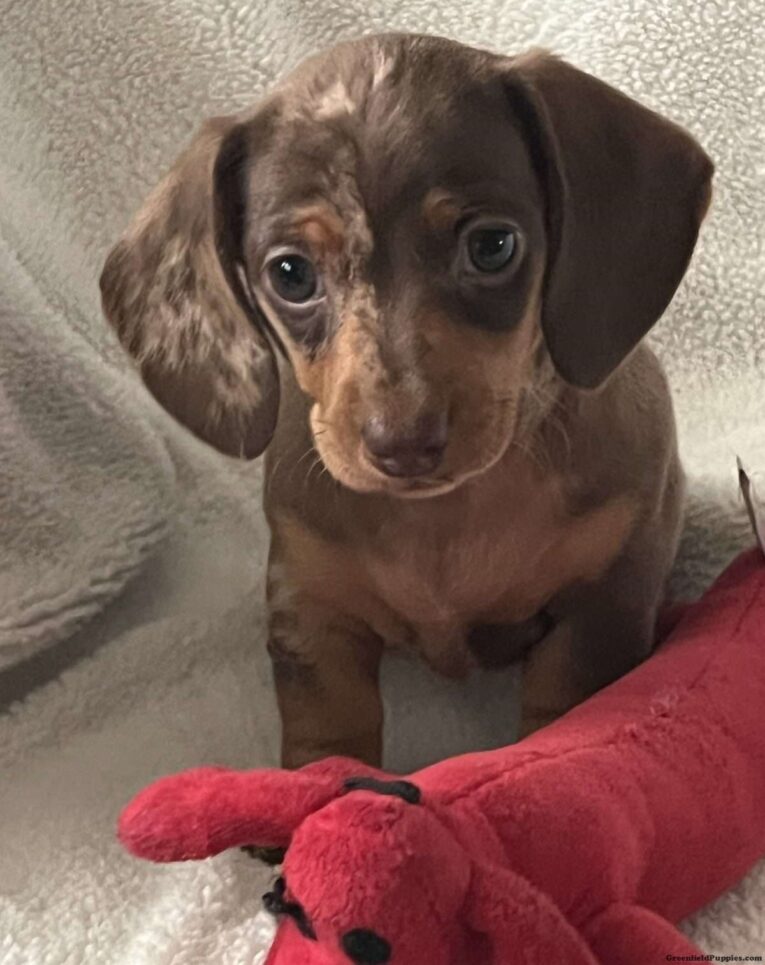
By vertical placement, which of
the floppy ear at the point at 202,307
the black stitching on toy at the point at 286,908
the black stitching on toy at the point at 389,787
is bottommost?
the black stitching on toy at the point at 286,908

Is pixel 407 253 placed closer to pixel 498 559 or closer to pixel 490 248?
pixel 490 248

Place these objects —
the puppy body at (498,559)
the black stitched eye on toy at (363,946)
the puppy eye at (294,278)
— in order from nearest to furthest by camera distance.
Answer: the black stitched eye on toy at (363,946), the puppy eye at (294,278), the puppy body at (498,559)

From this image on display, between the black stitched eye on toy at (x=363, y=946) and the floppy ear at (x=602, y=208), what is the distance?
57 centimetres

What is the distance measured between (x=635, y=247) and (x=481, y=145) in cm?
17

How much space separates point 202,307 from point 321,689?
42 cm

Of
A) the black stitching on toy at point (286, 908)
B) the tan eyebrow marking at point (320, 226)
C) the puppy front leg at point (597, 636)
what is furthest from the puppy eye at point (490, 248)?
the black stitching on toy at point (286, 908)

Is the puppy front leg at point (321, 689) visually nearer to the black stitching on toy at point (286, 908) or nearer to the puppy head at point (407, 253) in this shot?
the puppy head at point (407, 253)

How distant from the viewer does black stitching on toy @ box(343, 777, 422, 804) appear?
99 cm

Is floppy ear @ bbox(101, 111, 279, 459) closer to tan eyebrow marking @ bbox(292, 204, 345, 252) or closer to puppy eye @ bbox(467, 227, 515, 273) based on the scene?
tan eyebrow marking @ bbox(292, 204, 345, 252)

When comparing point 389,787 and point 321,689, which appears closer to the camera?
point 389,787

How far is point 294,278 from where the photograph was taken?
1297mm

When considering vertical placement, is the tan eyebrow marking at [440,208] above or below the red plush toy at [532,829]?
above

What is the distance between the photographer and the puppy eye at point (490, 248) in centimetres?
124

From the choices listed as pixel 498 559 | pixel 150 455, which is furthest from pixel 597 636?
pixel 150 455
